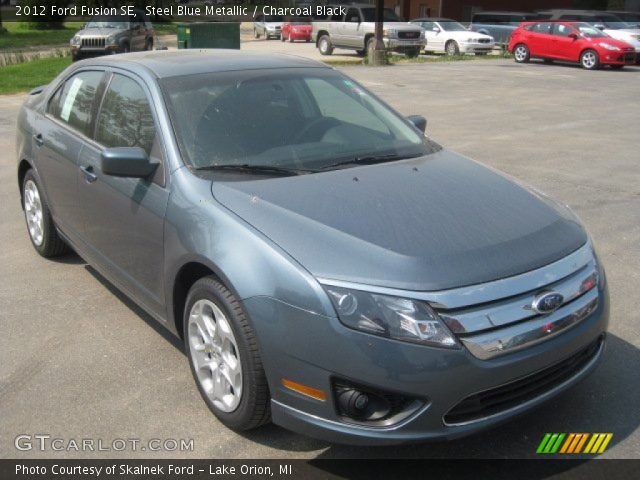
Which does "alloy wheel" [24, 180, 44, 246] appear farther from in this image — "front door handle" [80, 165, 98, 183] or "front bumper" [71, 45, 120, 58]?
"front bumper" [71, 45, 120, 58]

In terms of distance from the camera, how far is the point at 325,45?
28703mm

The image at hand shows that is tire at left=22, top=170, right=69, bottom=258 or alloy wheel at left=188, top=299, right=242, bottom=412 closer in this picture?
alloy wheel at left=188, top=299, right=242, bottom=412

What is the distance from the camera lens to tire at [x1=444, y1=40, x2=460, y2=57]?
28594 millimetres

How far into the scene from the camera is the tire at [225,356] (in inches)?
119

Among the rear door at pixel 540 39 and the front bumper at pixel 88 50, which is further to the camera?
the rear door at pixel 540 39

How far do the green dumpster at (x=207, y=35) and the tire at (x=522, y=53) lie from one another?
10.1 meters

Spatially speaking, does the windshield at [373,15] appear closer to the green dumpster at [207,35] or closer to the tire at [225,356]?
the green dumpster at [207,35]

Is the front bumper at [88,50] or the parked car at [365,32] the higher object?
the parked car at [365,32]

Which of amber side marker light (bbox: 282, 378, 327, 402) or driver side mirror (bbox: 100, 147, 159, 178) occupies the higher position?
driver side mirror (bbox: 100, 147, 159, 178)

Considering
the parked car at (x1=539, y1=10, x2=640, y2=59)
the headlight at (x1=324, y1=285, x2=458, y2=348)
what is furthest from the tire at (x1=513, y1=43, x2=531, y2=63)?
Answer: the headlight at (x1=324, y1=285, x2=458, y2=348)

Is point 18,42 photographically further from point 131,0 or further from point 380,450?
point 380,450

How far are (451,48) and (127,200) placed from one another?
88.3 feet

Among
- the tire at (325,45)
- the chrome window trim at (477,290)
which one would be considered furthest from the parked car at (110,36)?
the chrome window trim at (477,290)

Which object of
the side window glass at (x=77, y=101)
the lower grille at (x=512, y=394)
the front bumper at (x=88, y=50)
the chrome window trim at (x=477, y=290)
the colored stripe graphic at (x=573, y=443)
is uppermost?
the side window glass at (x=77, y=101)
